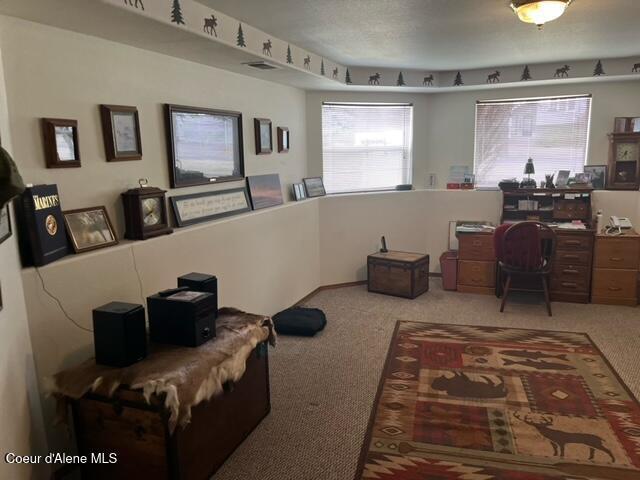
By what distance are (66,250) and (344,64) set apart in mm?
3134

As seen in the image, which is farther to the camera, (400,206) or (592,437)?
(400,206)

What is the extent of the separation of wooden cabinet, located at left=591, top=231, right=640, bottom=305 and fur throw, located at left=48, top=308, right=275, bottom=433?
3.73 meters

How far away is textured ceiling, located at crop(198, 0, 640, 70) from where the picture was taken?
2643 millimetres

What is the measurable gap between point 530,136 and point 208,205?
3.72m

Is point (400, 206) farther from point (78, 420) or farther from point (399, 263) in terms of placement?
point (78, 420)

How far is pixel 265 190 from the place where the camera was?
4086mm

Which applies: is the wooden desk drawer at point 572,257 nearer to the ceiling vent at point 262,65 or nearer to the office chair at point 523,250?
the office chair at point 523,250

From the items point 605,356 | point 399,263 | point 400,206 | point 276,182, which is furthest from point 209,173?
point 605,356

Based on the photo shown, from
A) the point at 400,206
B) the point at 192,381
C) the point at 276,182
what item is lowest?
the point at 192,381

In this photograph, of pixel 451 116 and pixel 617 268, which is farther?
pixel 451 116

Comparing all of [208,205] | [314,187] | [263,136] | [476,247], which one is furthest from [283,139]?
[476,247]

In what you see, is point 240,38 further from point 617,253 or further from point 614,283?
point 614,283

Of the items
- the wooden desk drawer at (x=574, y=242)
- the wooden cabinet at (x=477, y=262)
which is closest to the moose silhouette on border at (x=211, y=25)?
the wooden cabinet at (x=477, y=262)

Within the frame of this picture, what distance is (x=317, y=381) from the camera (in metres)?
3.09
